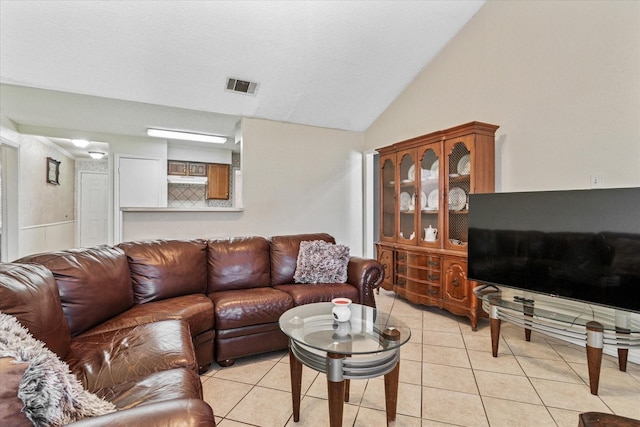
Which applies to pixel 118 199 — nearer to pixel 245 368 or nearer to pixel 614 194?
pixel 245 368

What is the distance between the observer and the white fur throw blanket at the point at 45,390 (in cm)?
78

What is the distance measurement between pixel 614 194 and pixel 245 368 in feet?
8.97

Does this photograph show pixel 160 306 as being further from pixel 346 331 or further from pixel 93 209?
pixel 93 209

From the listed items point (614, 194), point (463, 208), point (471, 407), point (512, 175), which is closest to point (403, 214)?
point (463, 208)

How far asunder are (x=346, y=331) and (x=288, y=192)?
3094 millimetres

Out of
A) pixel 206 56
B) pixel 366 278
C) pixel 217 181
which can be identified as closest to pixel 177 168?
pixel 217 181

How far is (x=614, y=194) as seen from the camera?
197 cm

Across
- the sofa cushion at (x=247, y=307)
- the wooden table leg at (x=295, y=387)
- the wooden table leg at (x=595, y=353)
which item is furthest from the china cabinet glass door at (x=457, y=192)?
the wooden table leg at (x=295, y=387)

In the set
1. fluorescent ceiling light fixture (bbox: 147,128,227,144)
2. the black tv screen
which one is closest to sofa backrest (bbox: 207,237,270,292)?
the black tv screen

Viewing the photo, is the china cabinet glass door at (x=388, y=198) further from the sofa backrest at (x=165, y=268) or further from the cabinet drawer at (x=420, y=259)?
the sofa backrest at (x=165, y=268)

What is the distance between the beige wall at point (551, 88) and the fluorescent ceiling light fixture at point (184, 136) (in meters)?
3.59

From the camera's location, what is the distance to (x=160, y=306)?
7.25 feet

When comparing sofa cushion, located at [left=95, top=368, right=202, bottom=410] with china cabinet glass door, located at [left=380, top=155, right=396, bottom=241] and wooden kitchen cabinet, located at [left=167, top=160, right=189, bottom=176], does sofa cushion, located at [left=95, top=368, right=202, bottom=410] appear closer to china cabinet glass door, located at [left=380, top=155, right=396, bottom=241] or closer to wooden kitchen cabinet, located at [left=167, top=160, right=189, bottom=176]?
china cabinet glass door, located at [left=380, top=155, right=396, bottom=241]

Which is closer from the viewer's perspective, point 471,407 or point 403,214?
point 471,407
